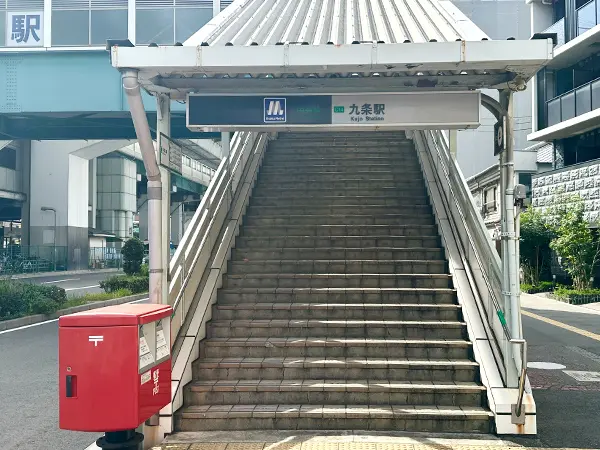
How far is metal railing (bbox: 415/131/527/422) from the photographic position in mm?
6023

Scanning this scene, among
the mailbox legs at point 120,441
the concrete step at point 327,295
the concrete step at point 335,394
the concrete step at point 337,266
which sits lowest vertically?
the concrete step at point 335,394

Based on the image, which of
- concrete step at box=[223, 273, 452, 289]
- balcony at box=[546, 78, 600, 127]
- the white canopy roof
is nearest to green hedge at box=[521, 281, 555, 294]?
balcony at box=[546, 78, 600, 127]

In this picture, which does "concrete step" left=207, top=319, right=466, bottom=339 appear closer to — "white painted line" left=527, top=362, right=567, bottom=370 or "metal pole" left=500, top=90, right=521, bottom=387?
"metal pole" left=500, top=90, right=521, bottom=387

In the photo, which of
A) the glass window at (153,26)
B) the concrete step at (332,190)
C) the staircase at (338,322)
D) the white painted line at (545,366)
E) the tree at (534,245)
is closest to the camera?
the staircase at (338,322)

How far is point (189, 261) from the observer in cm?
761

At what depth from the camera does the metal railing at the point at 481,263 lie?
6.02 m

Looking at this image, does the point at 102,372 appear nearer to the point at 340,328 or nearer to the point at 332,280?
the point at 340,328

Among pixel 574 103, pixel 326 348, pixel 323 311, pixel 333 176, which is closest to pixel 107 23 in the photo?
pixel 333 176

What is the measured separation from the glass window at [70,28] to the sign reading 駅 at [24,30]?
0.37 meters

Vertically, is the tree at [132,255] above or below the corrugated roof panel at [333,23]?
below

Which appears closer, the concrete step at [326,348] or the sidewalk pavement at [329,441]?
the sidewalk pavement at [329,441]

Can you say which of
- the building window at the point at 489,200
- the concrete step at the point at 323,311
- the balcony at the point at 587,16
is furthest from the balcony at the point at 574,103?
the concrete step at the point at 323,311

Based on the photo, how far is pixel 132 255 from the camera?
2202 cm

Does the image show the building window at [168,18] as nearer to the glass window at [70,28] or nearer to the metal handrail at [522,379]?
the glass window at [70,28]
